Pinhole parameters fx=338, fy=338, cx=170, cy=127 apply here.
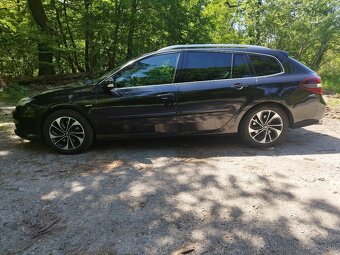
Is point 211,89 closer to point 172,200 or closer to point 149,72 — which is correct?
point 149,72

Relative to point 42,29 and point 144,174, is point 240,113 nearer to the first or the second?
point 144,174

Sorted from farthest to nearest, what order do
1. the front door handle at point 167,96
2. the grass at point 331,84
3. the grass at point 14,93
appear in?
the grass at point 331,84, the grass at point 14,93, the front door handle at point 167,96

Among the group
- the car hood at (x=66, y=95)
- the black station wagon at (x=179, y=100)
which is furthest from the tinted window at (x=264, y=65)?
the car hood at (x=66, y=95)

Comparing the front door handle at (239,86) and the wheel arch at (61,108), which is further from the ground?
the front door handle at (239,86)

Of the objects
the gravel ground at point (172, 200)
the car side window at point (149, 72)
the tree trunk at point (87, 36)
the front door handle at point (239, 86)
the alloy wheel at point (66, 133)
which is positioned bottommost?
the gravel ground at point (172, 200)

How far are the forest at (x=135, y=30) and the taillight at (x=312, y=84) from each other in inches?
279

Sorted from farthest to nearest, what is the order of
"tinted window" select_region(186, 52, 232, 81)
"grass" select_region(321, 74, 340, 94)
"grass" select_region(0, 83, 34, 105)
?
1. "grass" select_region(321, 74, 340, 94)
2. "grass" select_region(0, 83, 34, 105)
3. "tinted window" select_region(186, 52, 232, 81)

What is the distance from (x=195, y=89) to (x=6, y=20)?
7.92m

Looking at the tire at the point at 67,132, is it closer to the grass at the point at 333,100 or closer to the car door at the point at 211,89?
the car door at the point at 211,89

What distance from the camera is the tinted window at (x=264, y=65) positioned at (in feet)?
18.3

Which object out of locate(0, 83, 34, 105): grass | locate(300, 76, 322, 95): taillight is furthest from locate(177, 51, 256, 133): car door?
locate(0, 83, 34, 105): grass

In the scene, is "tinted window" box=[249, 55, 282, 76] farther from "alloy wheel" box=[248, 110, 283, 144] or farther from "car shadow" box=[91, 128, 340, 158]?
"car shadow" box=[91, 128, 340, 158]

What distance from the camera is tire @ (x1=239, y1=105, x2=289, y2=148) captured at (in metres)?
5.57

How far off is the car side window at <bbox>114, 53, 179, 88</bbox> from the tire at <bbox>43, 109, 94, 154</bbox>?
2.77ft
